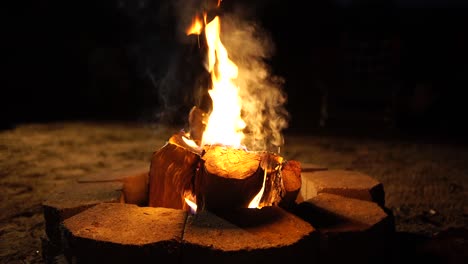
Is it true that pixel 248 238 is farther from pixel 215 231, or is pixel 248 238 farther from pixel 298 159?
pixel 298 159

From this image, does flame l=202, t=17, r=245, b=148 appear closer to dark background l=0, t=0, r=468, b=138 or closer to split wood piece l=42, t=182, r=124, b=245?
split wood piece l=42, t=182, r=124, b=245

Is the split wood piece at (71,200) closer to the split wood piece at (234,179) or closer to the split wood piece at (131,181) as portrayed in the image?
the split wood piece at (131,181)

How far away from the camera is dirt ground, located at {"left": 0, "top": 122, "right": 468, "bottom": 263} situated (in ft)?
11.4

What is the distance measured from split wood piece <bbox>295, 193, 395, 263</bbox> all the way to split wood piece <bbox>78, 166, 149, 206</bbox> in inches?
53.0

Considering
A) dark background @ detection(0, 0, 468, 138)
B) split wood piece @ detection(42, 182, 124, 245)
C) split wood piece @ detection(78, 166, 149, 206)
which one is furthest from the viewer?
dark background @ detection(0, 0, 468, 138)

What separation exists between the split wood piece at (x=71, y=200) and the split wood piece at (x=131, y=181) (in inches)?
5.9

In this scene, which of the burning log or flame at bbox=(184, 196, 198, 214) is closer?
the burning log

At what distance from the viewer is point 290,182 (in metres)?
2.70

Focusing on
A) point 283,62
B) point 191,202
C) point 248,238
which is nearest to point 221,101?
point 191,202

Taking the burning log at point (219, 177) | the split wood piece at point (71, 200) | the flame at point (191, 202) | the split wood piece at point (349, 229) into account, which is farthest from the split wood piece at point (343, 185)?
the split wood piece at point (71, 200)

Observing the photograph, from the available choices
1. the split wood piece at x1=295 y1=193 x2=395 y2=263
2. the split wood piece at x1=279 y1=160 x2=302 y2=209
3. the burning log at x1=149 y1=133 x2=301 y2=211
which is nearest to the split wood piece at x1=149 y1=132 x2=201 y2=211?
the burning log at x1=149 y1=133 x2=301 y2=211

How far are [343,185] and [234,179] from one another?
1.01 metres

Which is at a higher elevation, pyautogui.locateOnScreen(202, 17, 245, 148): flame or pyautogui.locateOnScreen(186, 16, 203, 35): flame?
pyautogui.locateOnScreen(186, 16, 203, 35): flame

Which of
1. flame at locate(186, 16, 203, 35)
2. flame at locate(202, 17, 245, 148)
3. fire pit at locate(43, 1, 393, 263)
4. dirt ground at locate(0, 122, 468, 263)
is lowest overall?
dirt ground at locate(0, 122, 468, 263)
